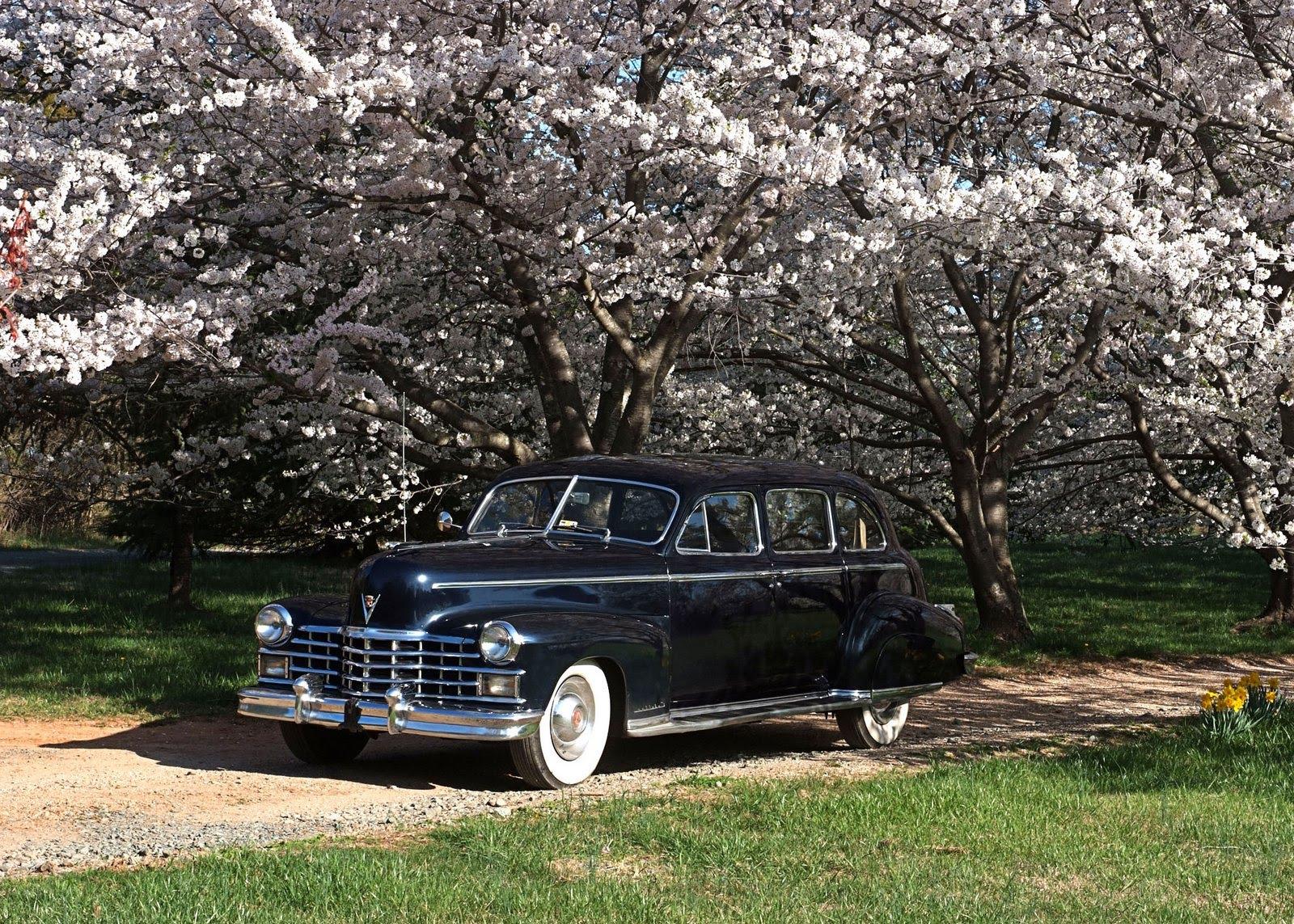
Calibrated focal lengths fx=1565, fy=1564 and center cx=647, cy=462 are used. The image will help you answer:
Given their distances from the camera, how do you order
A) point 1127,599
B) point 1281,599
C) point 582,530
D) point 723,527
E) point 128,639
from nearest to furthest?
point 582,530, point 723,527, point 128,639, point 1281,599, point 1127,599

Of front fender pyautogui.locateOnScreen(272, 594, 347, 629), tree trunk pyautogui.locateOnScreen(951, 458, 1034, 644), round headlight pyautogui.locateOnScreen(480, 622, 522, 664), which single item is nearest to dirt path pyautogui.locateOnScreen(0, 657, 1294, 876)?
round headlight pyautogui.locateOnScreen(480, 622, 522, 664)

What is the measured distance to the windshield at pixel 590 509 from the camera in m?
8.89

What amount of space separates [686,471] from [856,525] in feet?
4.74

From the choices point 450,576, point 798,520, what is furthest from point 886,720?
point 450,576

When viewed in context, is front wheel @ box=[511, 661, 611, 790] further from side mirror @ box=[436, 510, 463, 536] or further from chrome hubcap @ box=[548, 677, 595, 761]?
side mirror @ box=[436, 510, 463, 536]

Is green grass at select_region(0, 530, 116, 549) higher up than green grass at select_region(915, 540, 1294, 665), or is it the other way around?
green grass at select_region(0, 530, 116, 549)

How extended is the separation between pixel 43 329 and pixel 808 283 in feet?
19.2

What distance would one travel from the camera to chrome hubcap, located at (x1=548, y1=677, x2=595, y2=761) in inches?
317

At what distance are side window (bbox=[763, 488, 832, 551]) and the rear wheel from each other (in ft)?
8.78

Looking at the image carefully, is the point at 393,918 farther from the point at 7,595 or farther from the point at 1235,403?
the point at 7,595

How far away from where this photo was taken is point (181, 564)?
18422 mm

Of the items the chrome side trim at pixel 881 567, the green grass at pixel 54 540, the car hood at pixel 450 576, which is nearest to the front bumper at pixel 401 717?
the car hood at pixel 450 576

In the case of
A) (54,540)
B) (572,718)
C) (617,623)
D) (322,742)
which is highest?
(54,540)

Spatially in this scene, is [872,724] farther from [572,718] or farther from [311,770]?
[311,770]
